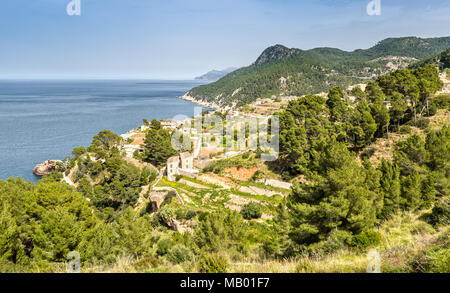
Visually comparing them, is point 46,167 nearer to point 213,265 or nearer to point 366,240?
point 213,265

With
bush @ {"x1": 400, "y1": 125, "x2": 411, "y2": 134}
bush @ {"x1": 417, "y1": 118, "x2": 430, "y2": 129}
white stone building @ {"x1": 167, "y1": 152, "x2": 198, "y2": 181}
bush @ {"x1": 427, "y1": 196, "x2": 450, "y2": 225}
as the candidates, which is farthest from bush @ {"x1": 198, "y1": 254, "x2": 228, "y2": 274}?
bush @ {"x1": 417, "y1": 118, "x2": 430, "y2": 129}

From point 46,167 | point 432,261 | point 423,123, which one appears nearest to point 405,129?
point 423,123

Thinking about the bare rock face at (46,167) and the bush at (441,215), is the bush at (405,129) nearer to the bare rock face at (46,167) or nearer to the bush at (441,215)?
the bush at (441,215)

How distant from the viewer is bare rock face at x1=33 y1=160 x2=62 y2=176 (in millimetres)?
44284

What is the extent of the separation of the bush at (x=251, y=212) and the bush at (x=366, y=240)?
12.1 metres

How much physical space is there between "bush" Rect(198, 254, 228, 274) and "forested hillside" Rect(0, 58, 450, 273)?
0.03 meters

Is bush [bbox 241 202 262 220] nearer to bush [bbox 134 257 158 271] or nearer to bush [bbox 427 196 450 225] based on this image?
bush [bbox 427 196 450 225]

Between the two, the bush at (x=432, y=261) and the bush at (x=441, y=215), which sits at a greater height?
the bush at (x=432, y=261)

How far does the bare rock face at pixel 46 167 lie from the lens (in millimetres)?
44284

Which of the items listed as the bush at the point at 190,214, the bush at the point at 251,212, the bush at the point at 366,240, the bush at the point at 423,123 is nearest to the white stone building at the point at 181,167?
the bush at the point at 190,214

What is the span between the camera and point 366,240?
24.0ft

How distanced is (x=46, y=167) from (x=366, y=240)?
172 feet
